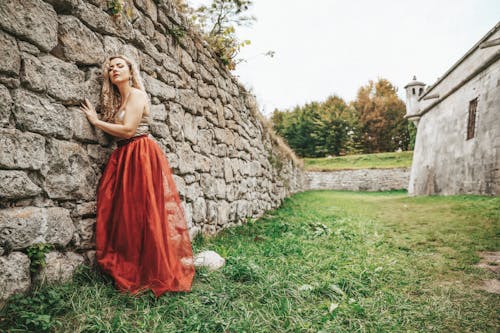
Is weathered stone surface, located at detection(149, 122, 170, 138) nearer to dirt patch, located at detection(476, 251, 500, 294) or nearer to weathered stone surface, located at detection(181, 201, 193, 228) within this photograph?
weathered stone surface, located at detection(181, 201, 193, 228)

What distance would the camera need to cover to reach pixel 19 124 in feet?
5.86

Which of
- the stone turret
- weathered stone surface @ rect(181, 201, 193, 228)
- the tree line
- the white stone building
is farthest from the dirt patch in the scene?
the tree line

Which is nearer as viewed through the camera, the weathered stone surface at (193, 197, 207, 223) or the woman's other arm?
the woman's other arm

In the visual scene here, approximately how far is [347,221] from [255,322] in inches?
167

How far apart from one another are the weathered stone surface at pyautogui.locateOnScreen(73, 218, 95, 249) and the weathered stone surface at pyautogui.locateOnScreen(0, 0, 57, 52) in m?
1.24

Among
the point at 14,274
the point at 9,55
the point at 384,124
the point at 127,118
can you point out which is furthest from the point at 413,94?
the point at 14,274

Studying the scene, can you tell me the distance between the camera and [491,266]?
10.4 feet

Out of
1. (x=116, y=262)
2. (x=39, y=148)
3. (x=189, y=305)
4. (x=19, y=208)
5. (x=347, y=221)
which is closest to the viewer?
(x=19, y=208)

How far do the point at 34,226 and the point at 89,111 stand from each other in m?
0.91

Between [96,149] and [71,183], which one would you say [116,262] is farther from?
[96,149]

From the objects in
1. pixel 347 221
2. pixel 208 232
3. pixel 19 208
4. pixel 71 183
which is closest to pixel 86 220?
pixel 71 183

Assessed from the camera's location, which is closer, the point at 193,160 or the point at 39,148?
the point at 39,148

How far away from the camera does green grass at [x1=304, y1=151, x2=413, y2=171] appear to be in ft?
67.7

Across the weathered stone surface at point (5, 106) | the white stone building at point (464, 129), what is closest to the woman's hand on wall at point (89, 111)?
the weathered stone surface at point (5, 106)
